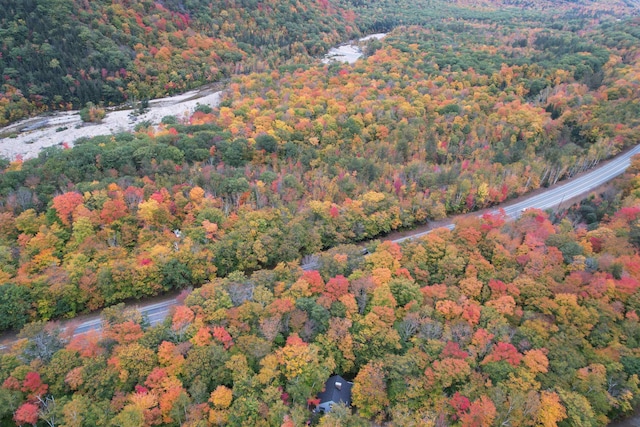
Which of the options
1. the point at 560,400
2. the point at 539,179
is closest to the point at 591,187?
the point at 539,179

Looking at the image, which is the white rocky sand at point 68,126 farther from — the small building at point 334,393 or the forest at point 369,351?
the small building at point 334,393


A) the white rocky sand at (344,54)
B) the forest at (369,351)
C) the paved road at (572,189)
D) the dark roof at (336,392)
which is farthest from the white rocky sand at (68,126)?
→ the dark roof at (336,392)

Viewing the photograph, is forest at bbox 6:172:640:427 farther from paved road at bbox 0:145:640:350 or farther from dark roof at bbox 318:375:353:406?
paved road at bbox 0:145:640:350

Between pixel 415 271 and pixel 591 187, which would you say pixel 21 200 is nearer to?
pixel 415 271

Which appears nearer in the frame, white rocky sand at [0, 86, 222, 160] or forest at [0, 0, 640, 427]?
forest at [0, 0, 640, 427]

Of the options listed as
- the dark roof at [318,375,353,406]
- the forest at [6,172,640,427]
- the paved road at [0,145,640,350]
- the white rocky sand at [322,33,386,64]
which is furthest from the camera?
the white rocky sand at [322,33,386,64]

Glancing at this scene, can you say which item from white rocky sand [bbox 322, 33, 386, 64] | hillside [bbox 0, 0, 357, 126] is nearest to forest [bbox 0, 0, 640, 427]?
hillside [bbox 0, 0, 357, 126]
